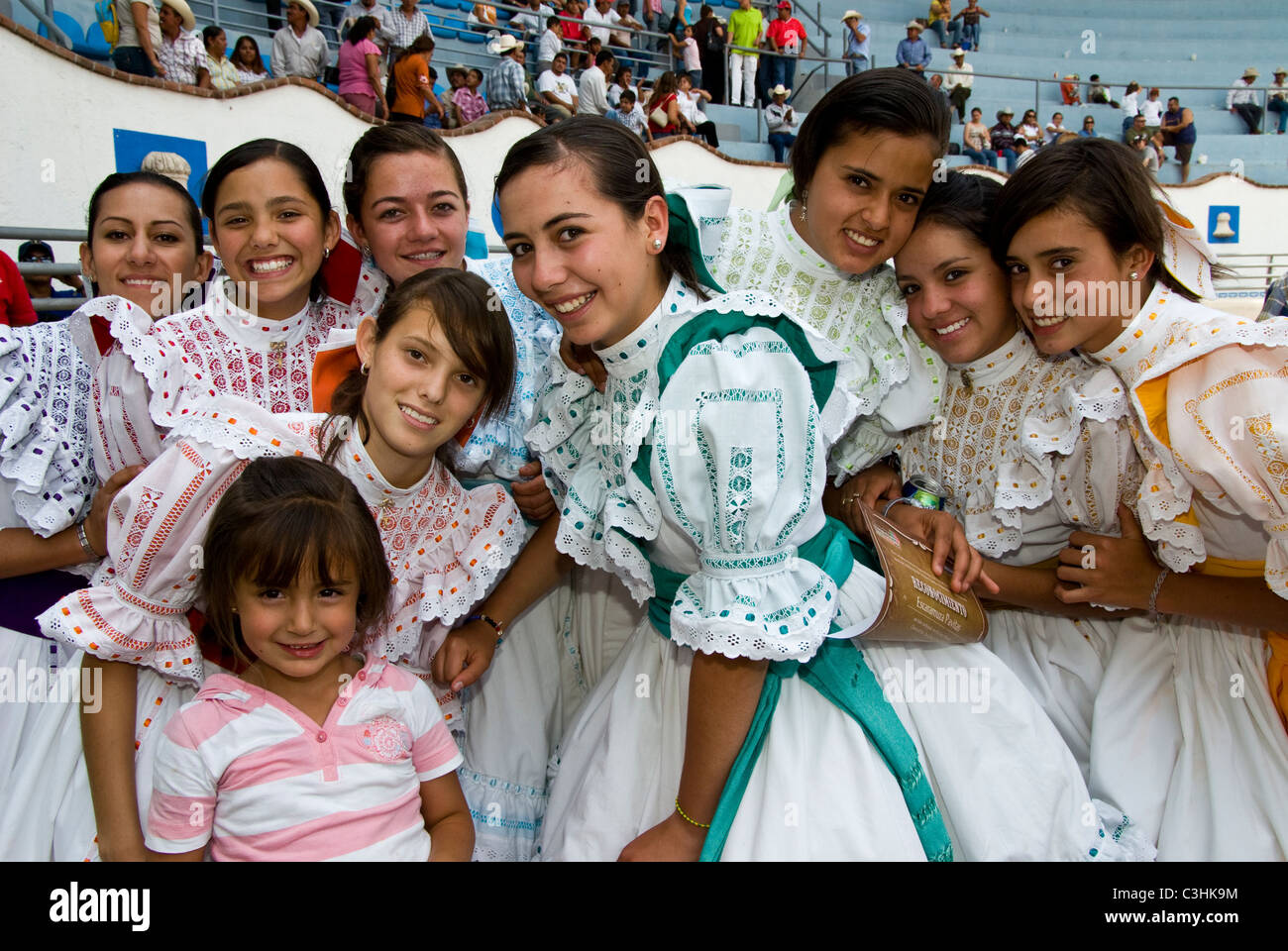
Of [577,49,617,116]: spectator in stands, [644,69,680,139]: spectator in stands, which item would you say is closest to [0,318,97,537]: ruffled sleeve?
[577,49,617,116]: spectator in stands

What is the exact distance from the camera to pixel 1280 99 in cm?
1684

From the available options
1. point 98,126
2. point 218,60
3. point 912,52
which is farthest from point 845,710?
point 912,52

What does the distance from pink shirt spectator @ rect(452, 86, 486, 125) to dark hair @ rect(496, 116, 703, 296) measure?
8.68 meters

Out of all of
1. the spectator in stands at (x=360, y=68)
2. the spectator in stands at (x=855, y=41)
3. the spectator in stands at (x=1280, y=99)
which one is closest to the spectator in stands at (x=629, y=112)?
the spectator in stands at (x=360, y=68)

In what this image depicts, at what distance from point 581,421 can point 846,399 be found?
0.53m

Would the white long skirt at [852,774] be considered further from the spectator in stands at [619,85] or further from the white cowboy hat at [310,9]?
the spectator in stands at [619,85]

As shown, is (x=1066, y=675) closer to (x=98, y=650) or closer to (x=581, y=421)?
(x=581, y=421)

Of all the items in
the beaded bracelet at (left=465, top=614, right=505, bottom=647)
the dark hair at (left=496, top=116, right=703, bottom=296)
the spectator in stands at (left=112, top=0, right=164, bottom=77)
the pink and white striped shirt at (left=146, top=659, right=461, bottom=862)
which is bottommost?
the pink and white striped shirt at (left=146, top=659, right=461, bottom=862)

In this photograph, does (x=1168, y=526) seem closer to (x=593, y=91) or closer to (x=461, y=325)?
(x=461, y=325)

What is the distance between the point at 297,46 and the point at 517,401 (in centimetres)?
825

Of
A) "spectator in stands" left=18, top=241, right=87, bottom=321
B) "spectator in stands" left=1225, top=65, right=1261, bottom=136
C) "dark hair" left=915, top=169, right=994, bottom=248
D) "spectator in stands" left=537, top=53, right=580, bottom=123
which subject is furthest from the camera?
"spectator in stands" left=1225, top=65, right=1261, bottom=136

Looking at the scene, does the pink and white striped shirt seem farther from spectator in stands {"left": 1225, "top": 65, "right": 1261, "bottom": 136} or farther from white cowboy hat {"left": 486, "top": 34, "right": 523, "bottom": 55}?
spectator in stands {"left": 1225, "top": 65, "right": 1261, "bottom": 136}

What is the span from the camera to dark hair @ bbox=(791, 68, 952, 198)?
1832 mm
